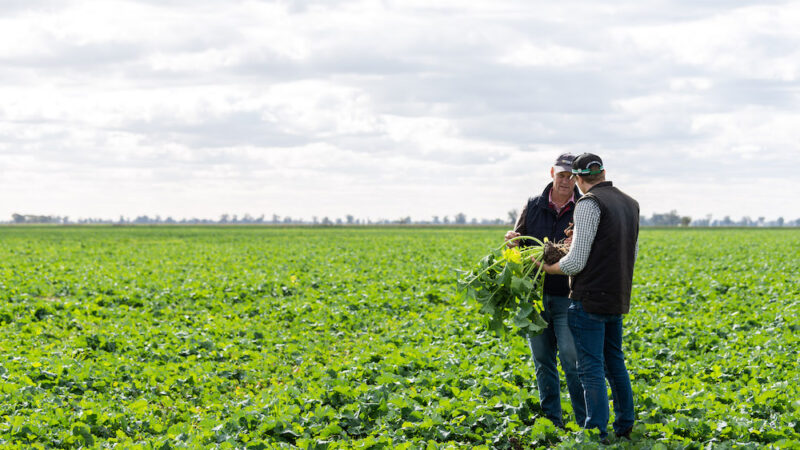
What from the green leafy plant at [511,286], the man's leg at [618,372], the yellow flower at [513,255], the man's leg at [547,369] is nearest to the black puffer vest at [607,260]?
the man's leg at [618,372]

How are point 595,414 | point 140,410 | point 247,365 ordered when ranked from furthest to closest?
point 247,365
point 140,410
point 595,414

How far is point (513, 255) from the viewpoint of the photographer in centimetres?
658

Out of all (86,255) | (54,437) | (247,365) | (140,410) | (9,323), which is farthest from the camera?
(86,255)

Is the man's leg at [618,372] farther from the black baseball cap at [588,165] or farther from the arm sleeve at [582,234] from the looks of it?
the black baseball cap at [588,165]

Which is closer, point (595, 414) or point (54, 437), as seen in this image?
point (595, 414)

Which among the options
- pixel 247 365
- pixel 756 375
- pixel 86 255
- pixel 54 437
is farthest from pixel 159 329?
pixel 86 255

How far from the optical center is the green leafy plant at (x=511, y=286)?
6.43 metres

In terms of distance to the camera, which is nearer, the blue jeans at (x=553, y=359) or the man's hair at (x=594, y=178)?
the man's hair at (x=594, y=178)

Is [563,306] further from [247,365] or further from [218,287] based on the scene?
[218,287]

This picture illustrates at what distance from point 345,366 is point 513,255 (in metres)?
4.76

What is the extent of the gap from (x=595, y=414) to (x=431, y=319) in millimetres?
8642

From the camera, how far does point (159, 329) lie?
45.4ft

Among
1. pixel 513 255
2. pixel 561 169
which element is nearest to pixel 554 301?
pixel 513 255

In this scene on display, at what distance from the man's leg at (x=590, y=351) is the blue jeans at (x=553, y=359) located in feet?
1.09
